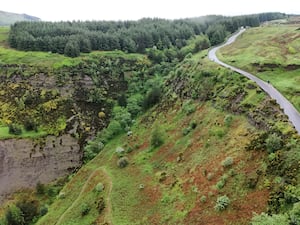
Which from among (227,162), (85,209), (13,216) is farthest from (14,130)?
(227,162)

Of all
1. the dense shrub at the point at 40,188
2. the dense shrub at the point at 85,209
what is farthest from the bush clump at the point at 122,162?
the dense shrub at the point at 40,188

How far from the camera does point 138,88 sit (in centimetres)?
11388

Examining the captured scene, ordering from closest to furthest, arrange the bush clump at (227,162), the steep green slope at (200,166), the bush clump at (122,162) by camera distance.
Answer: the steep green slope at (200,166), the bush clump at (227,162), the bush clump at (122,162)

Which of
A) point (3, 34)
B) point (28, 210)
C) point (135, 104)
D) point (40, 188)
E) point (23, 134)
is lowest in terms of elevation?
point (28, 210)

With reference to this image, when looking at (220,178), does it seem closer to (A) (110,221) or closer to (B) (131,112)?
(A) (110,221)

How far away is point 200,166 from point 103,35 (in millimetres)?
101965

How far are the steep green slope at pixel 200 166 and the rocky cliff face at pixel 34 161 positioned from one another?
7.25 metres

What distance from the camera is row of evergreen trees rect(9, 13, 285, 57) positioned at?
130125mm

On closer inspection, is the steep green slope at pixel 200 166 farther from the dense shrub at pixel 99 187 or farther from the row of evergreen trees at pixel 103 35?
the row of evergreen trees at pixel 103 35

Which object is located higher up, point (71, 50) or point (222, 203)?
point (71, 50)

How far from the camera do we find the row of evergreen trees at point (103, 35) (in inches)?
5123

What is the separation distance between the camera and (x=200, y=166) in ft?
173

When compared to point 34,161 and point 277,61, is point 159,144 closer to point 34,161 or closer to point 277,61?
point 34,161

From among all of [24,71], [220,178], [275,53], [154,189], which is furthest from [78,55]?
[220,178]
